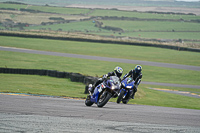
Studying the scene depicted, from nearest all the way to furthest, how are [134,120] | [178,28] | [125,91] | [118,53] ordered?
[134,120] → [125,91] → [118,53] → [178,28]

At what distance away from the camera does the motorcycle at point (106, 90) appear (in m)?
12.2

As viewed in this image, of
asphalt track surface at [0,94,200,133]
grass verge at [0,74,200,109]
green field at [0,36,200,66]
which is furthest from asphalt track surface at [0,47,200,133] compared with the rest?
green field at [0,36,200,66]

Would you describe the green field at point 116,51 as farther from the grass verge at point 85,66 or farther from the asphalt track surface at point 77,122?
the asphalt track surface at point 77,122

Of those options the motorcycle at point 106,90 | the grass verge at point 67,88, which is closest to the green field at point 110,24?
the grass verge at point 67,88

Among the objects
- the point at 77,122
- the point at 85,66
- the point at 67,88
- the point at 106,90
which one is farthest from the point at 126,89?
the point at 85,66

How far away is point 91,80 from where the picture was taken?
2252cm

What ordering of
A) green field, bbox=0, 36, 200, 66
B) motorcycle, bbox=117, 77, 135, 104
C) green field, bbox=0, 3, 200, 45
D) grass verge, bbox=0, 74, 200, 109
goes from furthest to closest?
1. green field, bbox=0, 3, 200, 45
2. green field, bbox=0, 36, 200, 66
3. grass verge, bbox=0, 74, 200, 109
4. motorcycle, bbox=117, 77, 135, 104

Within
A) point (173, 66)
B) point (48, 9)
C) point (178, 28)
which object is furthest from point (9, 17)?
point (173, 66)

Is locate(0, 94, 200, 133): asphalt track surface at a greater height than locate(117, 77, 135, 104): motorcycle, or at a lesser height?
greater

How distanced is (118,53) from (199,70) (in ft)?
44.4

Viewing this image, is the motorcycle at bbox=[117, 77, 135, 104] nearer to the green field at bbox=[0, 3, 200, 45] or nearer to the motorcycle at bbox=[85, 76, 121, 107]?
the motorcycle at bbox=[85, 76, 121, 107]

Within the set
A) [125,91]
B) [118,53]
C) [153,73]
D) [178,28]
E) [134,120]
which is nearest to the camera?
[134,120]

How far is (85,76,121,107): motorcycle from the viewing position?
12.2m

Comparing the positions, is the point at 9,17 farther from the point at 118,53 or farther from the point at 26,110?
the point at 26,110
